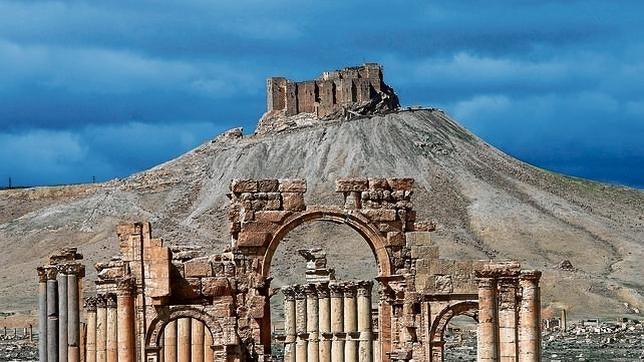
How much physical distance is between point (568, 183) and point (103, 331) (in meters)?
119

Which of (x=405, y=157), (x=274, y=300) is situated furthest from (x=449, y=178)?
(x=274, y=300)

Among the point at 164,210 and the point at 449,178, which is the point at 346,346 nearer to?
the point at 449,178

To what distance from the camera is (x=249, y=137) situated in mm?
161375

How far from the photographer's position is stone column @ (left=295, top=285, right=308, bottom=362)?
4688cm

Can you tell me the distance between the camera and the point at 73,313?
1347 inches

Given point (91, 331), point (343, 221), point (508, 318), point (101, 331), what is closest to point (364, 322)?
point (343, 221)

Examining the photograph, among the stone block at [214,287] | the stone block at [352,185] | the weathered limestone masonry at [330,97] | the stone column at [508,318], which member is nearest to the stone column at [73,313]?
the stone block at [214,287]

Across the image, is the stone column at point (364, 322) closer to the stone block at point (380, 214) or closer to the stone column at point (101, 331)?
the stone block at point (380, 214)

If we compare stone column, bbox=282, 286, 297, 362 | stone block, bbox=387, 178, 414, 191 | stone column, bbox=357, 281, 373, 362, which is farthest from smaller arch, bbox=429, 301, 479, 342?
stone column, bbox=282, 286, 297, 362

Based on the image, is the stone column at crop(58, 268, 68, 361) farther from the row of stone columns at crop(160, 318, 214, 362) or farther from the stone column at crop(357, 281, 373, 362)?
the stone column at crop(357, 281, 373, 362)

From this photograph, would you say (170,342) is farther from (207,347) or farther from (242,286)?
(242,286)

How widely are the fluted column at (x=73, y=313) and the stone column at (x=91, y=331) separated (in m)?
2.23

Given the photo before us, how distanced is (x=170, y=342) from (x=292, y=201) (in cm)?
523

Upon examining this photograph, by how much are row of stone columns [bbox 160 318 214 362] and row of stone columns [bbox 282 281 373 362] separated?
5178mm
